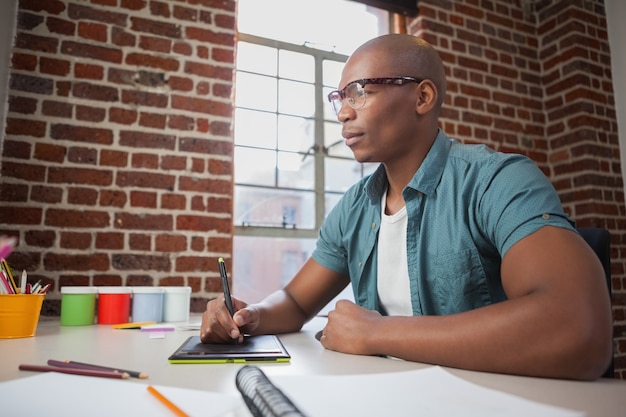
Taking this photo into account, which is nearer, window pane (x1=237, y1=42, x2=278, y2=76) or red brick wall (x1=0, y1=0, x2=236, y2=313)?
red brick wall (x1=0, y1=0, x2=236, y2=313)

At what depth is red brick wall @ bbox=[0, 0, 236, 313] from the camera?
5.55ft

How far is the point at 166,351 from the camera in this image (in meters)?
0.87

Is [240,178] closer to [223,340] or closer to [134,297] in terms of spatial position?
[134,297]

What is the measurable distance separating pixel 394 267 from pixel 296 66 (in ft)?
5.33

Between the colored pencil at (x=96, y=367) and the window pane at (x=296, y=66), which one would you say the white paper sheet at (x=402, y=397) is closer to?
the colored pencil at (x=96, y=367)

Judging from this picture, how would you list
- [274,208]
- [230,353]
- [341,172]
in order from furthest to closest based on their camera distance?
[341,172], [274,208], [230,353]

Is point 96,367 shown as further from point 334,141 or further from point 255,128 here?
point 334,141

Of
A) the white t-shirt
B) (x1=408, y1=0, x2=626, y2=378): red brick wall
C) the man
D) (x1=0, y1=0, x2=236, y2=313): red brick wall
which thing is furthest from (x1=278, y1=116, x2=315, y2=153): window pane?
the white t-shirt

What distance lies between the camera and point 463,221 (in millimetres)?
1005

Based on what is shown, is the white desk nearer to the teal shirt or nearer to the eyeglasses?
the teal shirt

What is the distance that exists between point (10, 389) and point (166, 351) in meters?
0.33

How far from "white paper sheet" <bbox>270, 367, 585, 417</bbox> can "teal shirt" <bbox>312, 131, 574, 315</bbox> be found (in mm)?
346

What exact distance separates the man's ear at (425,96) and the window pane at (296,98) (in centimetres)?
128

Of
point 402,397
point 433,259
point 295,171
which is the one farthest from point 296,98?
point 402,397
